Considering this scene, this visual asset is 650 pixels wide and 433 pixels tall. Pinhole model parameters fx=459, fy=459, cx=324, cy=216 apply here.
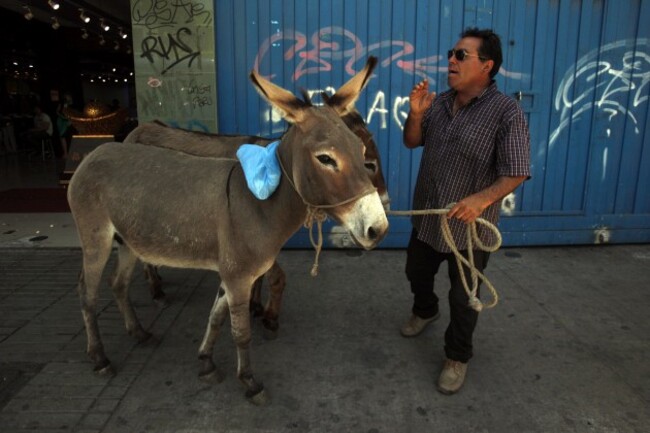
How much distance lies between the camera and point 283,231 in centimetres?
270

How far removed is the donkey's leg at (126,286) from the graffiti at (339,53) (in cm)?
282

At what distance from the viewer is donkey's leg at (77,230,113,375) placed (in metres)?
3.07

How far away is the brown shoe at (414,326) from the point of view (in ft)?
11.9

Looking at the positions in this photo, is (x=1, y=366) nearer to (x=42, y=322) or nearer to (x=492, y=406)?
(x=42, y=322)

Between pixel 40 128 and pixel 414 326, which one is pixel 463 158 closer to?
pixel 414 326

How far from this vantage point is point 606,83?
5.41 m

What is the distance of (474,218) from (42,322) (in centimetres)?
358

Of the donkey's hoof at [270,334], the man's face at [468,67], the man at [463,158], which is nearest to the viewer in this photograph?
the man at [463,158]

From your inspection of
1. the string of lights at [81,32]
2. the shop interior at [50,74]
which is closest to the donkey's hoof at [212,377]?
the shop interior at [50,74]

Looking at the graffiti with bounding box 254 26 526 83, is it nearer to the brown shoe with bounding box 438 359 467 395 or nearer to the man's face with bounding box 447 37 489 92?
the man's face with bounding box 447 37 489 92

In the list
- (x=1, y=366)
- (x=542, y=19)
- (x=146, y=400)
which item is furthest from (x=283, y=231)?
(x=542, y=19)

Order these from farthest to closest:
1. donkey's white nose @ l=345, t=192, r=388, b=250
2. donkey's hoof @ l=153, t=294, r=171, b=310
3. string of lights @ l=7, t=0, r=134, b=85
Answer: string of lights @ l=7, t=0, r=134, b=85 → donkey's hoof @ l=153, t=294, r=171, b=310 → donkey's white nose @ l=345, t=192, r=388, b=250

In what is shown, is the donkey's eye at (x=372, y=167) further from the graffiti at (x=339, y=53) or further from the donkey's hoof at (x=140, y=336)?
the graffiti at (x=339, y=53)

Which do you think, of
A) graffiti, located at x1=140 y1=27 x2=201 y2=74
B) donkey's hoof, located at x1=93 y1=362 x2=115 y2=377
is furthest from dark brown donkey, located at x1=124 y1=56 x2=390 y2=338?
graffiti, located at x1=140 y1=27 x2=201 y2=74
